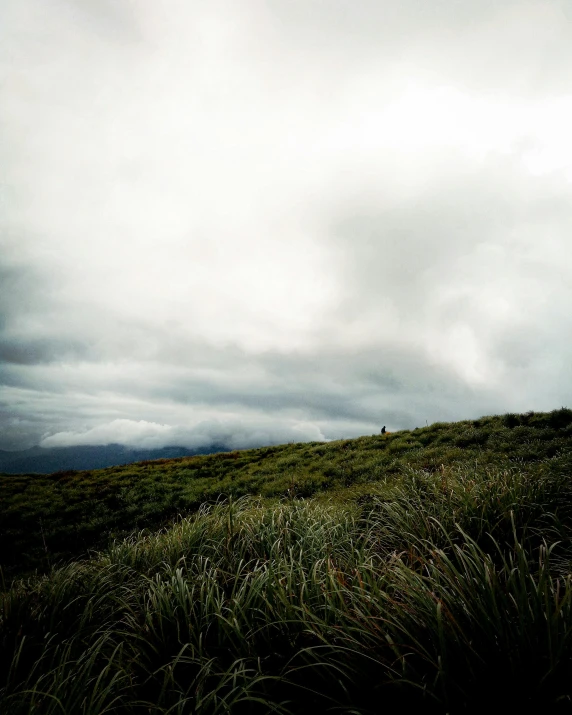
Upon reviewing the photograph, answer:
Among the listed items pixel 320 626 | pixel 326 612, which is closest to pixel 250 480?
pixel 326 612

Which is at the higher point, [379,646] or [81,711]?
[379,646]

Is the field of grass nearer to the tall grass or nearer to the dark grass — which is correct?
the tall grass

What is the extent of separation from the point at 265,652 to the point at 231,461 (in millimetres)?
18787

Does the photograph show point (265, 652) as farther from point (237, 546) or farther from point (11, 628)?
point (11, 628)

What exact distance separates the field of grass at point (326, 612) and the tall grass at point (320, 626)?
2cm

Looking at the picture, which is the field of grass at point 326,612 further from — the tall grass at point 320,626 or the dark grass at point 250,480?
the dark grass at point 250,480

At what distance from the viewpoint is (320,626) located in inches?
112

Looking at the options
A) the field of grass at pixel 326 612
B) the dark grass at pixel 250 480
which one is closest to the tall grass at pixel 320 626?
the field of grass at pixel 326 612

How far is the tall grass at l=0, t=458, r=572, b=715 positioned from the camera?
2.14 metres

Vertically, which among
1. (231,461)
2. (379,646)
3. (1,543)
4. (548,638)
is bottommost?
(1,543)

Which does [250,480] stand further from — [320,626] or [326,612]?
[320,626]

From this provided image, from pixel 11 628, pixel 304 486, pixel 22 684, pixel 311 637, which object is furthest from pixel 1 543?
pixel 311 637

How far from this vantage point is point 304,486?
12.8m

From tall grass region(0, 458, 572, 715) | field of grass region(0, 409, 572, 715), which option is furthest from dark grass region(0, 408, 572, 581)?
tall grass region(0, 458, 572, 715)
